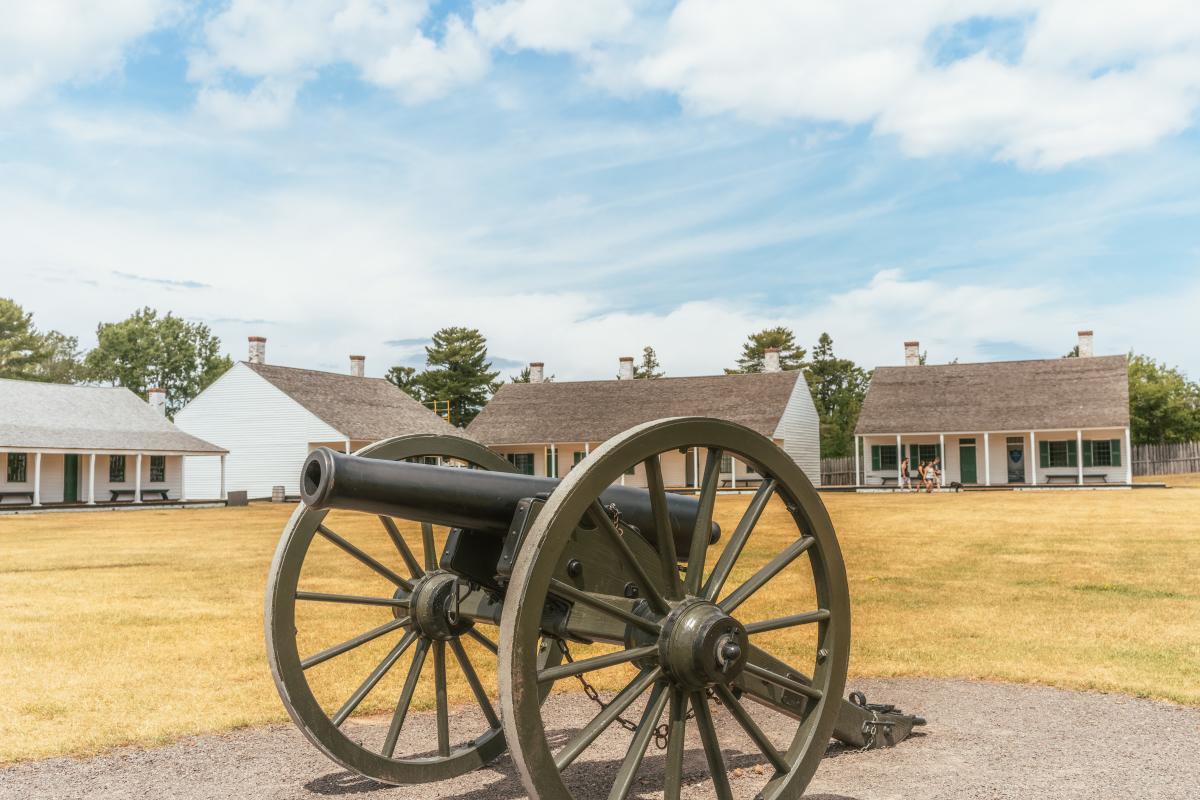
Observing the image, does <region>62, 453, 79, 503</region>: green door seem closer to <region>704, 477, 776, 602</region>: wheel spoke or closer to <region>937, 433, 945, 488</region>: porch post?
<region>937, 433, 945, 488</region>: porch post

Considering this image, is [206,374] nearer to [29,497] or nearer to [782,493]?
[29,497]

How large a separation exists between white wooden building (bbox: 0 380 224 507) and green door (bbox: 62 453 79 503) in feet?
0.12

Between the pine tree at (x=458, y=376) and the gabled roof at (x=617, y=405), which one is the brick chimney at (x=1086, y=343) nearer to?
the gabled roof at (x=617, y=405)

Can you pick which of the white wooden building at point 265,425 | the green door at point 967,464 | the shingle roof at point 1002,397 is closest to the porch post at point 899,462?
the shingle roof at point 1002,397

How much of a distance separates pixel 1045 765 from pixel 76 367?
Answer: 8664cm

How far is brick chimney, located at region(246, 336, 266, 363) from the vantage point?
4659 cm

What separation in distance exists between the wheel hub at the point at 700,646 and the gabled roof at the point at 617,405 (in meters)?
41.1

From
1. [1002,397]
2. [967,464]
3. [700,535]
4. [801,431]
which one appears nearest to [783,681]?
[700,535]

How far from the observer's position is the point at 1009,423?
42438 millimetres

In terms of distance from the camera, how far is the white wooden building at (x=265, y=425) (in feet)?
140

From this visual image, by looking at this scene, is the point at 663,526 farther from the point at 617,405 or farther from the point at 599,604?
the point at 617,405

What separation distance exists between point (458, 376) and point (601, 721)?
7013cm

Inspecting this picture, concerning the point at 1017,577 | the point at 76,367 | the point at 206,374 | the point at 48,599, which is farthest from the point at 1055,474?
the point at 76,367

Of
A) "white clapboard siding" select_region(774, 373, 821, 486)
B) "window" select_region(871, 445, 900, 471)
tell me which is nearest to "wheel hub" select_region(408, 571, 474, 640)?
"white clapboard siding" select_region(774, 373, 821, 486)
